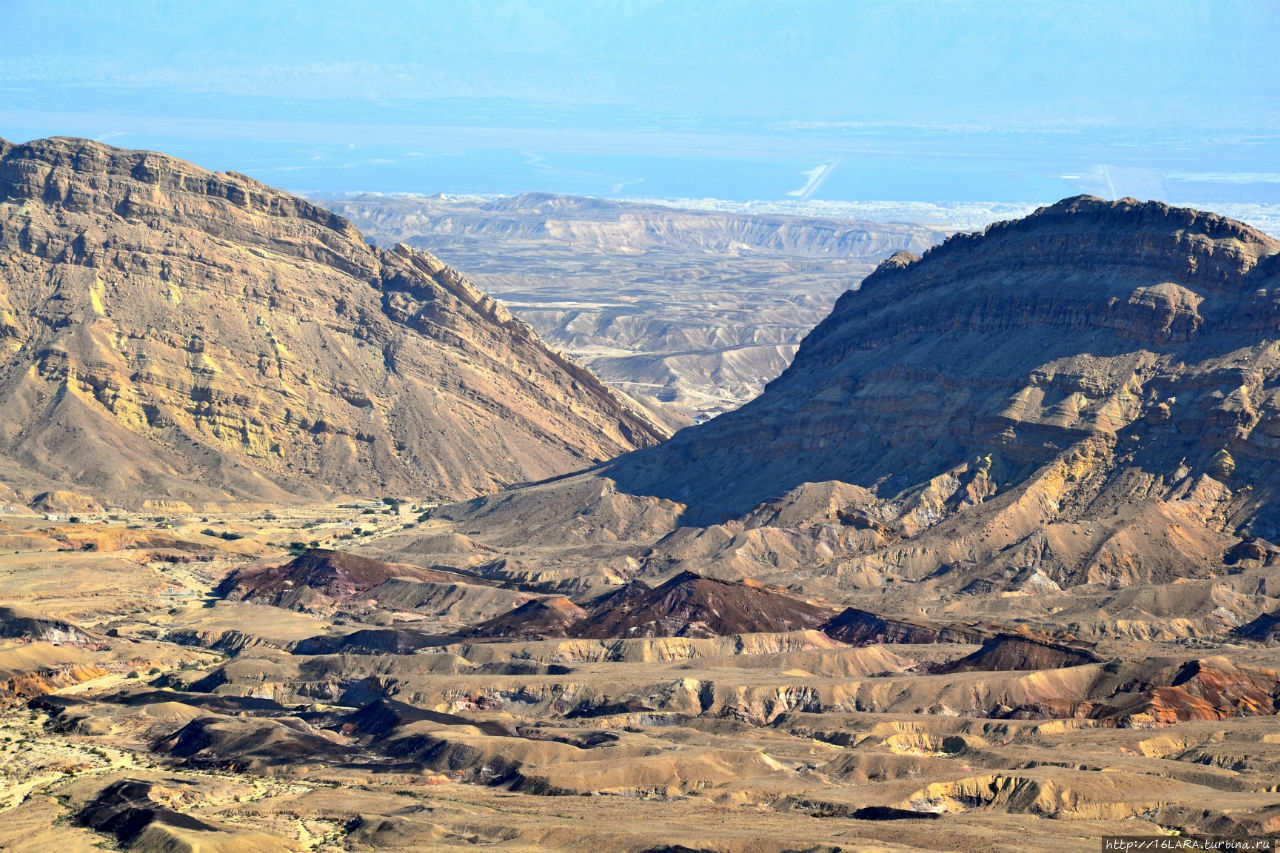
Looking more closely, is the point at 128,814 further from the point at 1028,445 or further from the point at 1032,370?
the point at 1032,370

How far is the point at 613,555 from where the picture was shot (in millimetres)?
147375

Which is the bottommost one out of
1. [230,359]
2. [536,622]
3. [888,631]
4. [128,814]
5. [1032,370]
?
[128,814]

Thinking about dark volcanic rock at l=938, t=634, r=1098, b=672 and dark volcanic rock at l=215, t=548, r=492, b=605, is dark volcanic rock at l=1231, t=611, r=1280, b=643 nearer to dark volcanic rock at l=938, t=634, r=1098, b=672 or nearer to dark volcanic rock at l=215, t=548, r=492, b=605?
dark volcanic rock at l=938, t=634, r=1098, b=672

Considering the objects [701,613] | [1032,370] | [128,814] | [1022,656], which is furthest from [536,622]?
[128,814]

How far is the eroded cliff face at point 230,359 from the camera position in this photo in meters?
162

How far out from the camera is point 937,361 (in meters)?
153

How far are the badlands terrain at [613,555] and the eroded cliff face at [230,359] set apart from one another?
0.36m

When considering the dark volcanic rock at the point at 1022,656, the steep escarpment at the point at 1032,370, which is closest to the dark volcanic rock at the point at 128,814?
the dark volcanic rock at the point at 1022,656

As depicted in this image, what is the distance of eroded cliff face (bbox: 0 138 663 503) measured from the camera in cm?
16162

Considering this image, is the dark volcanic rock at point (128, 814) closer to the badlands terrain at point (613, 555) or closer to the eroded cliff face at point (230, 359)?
the badlands terrain at point (613, 555)

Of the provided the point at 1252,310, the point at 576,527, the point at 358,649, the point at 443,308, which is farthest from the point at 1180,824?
the point at 443,308

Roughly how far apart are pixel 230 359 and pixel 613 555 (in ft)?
138

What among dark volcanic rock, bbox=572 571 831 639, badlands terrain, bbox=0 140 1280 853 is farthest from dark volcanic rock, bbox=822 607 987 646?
dark volcanic rock, bbox=572 571 831 639

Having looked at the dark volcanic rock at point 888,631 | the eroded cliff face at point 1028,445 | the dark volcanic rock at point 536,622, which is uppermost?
the eroded cliff face at point 1028,445
